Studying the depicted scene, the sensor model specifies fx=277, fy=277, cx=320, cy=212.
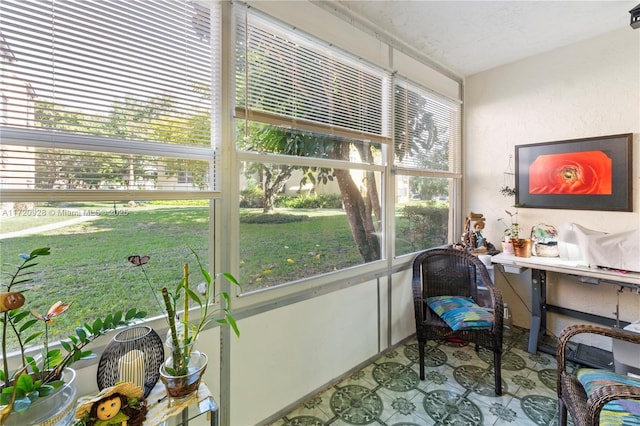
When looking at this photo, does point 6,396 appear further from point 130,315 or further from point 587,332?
point 587,332

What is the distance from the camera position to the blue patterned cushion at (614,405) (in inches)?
44.3

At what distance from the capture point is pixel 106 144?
123 cm

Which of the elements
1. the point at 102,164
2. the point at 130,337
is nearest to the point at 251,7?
the point at 102,164

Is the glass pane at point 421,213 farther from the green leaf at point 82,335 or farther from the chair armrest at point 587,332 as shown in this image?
the green leaf at point 82,335

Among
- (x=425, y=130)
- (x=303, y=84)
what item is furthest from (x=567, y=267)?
(x=303, y=84)

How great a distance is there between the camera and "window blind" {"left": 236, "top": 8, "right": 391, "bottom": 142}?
1.61 meters

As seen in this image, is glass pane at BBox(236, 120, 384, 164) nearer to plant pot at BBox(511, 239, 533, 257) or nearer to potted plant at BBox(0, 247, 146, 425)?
potted plant at BBox(0, 247, 146, 425)

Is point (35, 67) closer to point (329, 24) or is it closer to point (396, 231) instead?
point (329, 24)

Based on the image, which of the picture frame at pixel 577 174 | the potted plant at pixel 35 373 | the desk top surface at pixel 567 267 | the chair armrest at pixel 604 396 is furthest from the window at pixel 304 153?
the picture frame at pixel 577 174

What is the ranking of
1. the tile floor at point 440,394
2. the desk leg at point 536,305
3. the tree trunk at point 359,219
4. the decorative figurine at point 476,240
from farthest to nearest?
the decorative figurine at point 476,240 → the desk leg at point 536,305 → the tree trunk at point 359,219 → the tile floor at point 440,394

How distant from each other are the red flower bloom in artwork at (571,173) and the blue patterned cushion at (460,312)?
4.66ft

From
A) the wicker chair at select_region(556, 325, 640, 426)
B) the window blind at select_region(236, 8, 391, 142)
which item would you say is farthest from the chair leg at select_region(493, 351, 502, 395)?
the window blind at select_region(236, 8, 391, 142)

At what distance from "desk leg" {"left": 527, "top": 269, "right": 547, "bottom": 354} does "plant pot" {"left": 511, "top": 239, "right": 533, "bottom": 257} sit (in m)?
0.16

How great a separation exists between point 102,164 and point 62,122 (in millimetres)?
203
